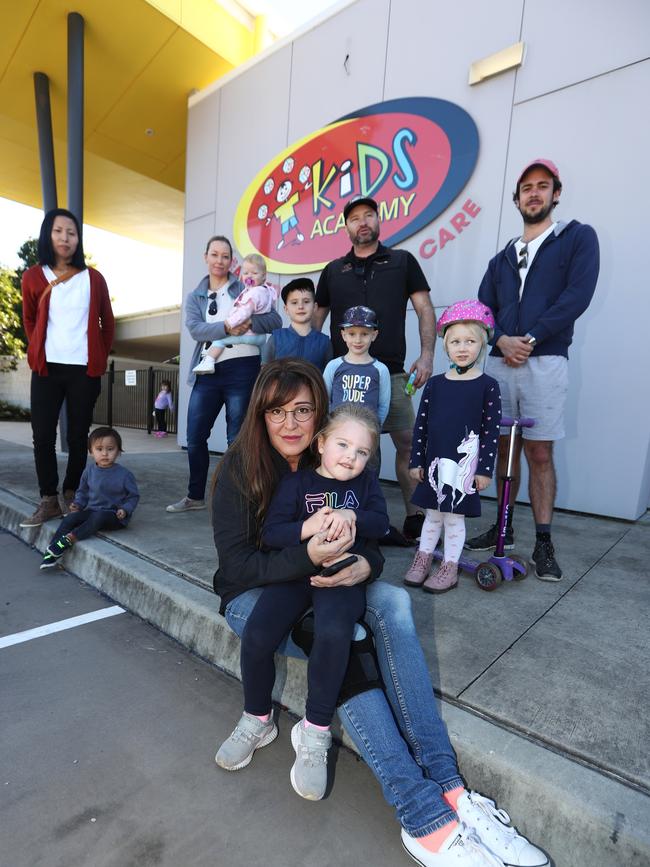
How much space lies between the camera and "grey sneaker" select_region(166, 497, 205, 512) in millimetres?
3916

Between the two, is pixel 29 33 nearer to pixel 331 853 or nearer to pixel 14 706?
pixel 14 706

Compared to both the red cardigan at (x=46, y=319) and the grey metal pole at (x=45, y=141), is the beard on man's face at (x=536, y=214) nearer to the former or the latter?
the red cardigan at (x=46, y=319)

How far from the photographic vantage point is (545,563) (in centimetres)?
268

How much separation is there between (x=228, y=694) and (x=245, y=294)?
9.04ft

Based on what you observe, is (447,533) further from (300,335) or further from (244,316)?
(244,316)

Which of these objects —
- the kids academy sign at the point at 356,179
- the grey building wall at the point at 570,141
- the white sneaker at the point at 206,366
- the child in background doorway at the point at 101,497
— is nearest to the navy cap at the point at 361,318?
the white sneaker at the point at 206,366

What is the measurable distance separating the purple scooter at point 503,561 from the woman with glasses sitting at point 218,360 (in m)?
1.97

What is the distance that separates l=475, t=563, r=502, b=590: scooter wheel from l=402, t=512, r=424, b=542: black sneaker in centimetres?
76

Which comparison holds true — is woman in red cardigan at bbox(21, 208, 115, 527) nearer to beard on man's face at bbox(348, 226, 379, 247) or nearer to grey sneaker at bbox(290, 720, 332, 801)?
beard on man's face at bbox(348, 226, 379, 247)

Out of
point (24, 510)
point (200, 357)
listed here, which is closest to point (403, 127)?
point (200, 357)

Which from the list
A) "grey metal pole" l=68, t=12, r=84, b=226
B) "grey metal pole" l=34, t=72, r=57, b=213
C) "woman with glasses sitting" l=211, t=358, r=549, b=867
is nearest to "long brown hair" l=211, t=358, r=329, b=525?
"woman with glasses sitting" l=211, t=358, r=549, b=867

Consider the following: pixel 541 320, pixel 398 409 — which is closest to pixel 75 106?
pixel 398 409

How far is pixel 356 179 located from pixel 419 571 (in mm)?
4826

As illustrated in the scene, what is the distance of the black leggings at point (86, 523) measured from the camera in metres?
3.12
